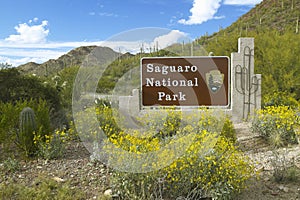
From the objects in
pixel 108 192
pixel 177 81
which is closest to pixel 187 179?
pixel 108 192

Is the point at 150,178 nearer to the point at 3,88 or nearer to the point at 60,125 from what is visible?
the point at 60,125

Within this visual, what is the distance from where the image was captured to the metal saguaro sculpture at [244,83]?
9.05 m

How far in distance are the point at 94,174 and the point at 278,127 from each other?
3934mm

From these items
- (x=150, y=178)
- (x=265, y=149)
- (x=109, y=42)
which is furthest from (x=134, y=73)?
(x=150, y=178)

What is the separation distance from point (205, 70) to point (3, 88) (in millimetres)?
5547

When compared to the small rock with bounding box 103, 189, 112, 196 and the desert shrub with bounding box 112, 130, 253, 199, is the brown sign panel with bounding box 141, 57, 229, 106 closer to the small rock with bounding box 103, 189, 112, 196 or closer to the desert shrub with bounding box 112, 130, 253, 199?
the desert shrub with bounding box 112, 130, 253, 199

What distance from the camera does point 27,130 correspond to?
6.05m

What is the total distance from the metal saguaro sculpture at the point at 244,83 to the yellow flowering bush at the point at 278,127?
1543 mm

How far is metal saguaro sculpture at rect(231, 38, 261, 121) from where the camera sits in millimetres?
9055

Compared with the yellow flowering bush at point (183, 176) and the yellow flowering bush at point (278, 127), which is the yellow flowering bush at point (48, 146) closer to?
the yellow flowering bush at point (183, 176)

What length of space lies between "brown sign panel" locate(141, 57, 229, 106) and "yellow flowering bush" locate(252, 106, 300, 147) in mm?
1544

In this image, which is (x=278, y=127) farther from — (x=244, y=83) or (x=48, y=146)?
(x=48, y=146)

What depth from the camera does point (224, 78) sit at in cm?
869

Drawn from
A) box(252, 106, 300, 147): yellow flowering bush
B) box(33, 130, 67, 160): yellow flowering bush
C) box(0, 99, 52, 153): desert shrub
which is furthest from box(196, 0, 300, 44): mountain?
box(33, 130, 67, 160): yellow flowering bush
